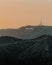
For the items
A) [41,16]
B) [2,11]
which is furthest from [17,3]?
[41,16]

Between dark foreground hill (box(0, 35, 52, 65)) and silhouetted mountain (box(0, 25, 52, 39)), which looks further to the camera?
silhouetted mountain (box(0, 25, 52, 39))

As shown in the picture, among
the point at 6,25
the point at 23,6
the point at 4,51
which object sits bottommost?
the point at 6,25

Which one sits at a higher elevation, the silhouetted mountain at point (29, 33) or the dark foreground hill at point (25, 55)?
the dark foreground hill at point (25, 55)

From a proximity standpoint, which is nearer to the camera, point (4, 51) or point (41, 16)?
point (4, 51)

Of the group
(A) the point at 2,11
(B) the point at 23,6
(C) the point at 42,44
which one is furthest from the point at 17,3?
(C) the point at 42,44

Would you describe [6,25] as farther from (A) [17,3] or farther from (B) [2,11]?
(A) [17,3]

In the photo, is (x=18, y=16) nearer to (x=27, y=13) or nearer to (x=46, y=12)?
(x=27, y=13)

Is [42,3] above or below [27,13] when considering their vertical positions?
above

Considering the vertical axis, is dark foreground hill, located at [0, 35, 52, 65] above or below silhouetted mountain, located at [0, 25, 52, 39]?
above

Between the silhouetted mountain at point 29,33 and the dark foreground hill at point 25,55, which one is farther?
the silhouetted mountain at point 29,33

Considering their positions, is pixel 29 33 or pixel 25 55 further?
pixel 29 33
